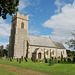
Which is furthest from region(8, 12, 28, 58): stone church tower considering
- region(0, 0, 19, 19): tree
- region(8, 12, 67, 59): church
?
region(0, 0, 19, 19): tree

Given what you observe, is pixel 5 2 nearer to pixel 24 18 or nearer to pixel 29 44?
pixel 29 44

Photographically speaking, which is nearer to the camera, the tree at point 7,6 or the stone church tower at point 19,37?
the tree at point 7,6

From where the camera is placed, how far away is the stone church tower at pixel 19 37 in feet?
100

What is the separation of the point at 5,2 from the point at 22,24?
2370cm

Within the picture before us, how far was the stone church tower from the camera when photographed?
30.6 m

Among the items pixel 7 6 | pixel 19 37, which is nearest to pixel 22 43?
pixel 19 37

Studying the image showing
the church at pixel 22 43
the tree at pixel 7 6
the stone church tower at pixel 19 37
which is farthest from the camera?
the church at pixel 22 43

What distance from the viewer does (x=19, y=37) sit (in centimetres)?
3192

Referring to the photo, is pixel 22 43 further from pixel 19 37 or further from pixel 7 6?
pixel 7 6

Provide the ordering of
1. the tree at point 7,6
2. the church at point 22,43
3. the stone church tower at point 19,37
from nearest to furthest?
the tree at point 7,6
the stone church tower at point 19,37
the church at point 22,43

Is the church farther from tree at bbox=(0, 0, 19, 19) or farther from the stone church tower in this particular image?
tree at bbox=(0, 0, 19, 19)

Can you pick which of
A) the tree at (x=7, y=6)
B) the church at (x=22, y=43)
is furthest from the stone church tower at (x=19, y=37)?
the tree at (x=7, y=6)

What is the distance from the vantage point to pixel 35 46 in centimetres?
3334

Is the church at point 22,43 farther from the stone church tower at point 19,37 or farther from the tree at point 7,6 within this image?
the tree at point 7,6
